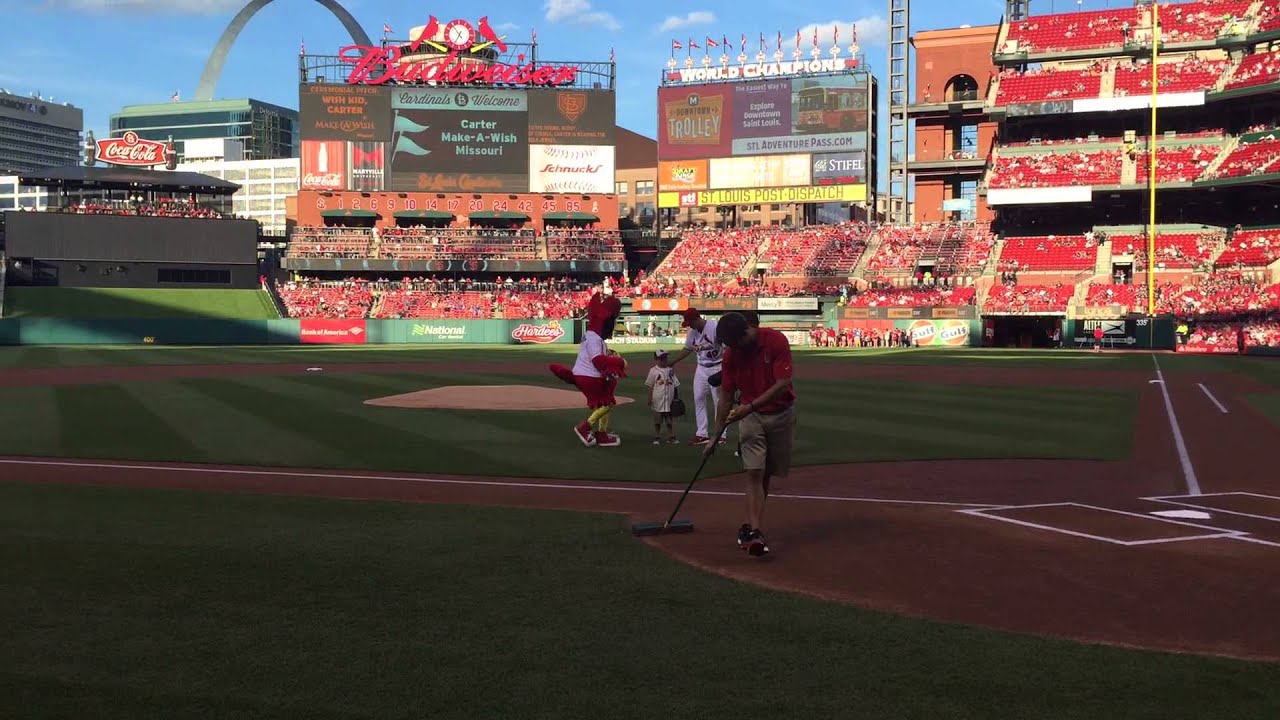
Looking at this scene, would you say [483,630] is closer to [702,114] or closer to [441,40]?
[702,114]

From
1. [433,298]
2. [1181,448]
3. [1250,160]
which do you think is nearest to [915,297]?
[1250,160]

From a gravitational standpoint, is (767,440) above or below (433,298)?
below

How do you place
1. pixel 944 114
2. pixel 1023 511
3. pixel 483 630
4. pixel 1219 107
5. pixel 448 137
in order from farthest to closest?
pixel 448 137 < pixel 944 114 < pixel 1219 107 < pixel 1023 511 < pixel 483 630

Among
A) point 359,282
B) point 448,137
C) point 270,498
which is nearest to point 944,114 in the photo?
point 448,137

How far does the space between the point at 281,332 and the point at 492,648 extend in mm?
58109

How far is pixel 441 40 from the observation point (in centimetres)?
7800

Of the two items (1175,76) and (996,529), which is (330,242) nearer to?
(1175,76)

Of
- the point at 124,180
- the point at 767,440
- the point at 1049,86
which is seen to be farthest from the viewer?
the point at 124,180

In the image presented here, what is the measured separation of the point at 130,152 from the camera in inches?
3034

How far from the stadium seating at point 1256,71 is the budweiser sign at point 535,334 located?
39494 mm

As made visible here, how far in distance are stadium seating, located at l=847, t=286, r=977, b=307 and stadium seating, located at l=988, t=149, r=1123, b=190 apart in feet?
23.2

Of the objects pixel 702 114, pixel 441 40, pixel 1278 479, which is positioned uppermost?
pixel 441 40

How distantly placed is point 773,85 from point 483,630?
6986cm

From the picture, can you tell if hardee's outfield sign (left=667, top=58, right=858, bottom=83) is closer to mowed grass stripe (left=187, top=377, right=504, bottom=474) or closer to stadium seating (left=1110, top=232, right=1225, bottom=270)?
stadium seating (left=1110, top=232, right=1225, bottom=270)
